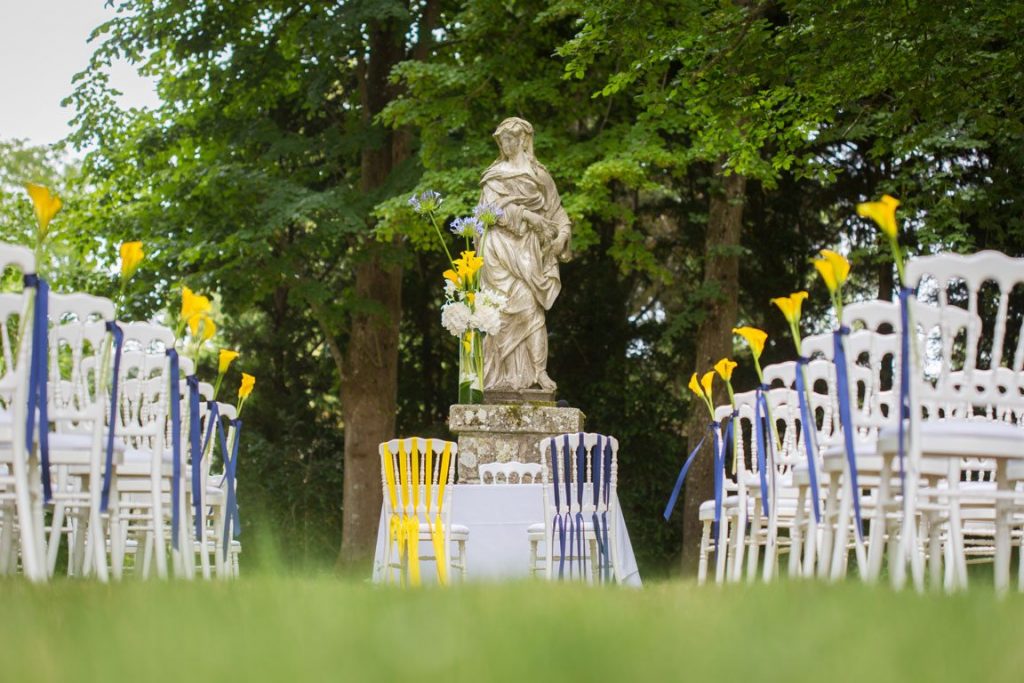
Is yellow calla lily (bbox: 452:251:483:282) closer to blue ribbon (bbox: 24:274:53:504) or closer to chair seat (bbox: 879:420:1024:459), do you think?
blue ribbon (bbox: 24:274:53:504)

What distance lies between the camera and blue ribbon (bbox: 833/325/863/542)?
13.6ft

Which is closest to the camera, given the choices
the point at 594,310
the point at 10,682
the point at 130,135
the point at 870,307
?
the point at 10,682

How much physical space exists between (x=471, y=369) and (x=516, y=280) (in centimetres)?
90

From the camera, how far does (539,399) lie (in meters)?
9.77

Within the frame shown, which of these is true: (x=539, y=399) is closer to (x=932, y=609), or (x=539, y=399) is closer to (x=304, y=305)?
(x=304, y=305)

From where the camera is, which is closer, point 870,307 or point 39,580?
point 39,580

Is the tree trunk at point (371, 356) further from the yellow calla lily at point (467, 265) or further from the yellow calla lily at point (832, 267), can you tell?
the yellow calla lily at point (832, 267)

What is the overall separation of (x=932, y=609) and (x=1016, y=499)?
1686 mm

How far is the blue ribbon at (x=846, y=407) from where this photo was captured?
4.14 meters

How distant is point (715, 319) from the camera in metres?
13.4

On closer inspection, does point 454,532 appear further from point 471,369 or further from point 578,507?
point 471,369

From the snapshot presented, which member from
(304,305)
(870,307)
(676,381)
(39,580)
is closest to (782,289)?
(676,381)

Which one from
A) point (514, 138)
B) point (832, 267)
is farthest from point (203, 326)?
point (514, 138)

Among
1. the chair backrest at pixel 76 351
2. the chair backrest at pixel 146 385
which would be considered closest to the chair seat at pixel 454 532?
the chair backrest at pixel 146 385
